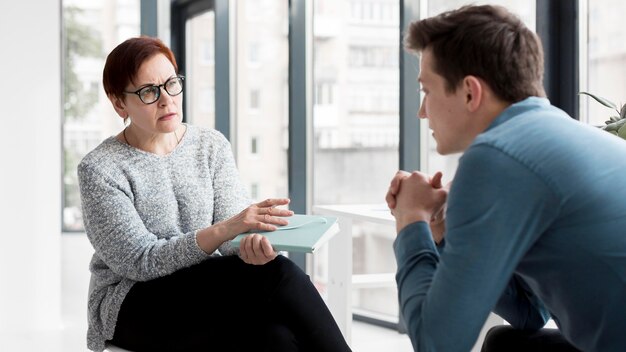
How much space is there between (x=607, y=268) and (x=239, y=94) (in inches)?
134

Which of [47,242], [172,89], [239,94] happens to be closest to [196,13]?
[239,94]

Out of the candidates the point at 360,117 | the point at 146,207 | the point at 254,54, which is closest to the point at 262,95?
the point at 254,54

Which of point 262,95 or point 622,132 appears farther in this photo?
point 262,95

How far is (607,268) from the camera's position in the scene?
3.56 ft

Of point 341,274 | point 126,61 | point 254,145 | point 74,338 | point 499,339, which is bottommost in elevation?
point 74,338

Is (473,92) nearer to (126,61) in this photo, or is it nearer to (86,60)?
(126,61)

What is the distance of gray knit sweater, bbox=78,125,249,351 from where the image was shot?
5.88 ft

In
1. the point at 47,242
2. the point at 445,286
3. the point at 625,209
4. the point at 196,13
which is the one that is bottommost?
the point at 47,242

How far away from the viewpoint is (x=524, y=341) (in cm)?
135

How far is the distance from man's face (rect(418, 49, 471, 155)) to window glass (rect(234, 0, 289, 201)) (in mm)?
2635

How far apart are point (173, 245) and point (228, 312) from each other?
7.7 inches

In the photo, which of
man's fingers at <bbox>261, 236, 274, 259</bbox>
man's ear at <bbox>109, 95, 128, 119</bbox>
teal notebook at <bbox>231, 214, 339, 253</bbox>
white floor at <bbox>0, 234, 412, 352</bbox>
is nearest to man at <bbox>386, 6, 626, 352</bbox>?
teal notebook at <bbox>231, 214, 339, 253</bbox>

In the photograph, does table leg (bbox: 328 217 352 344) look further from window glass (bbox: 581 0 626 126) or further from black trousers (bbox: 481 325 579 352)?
black trousers (bbox: 481 325 579 352)

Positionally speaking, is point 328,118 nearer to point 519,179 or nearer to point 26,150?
point 26,150
